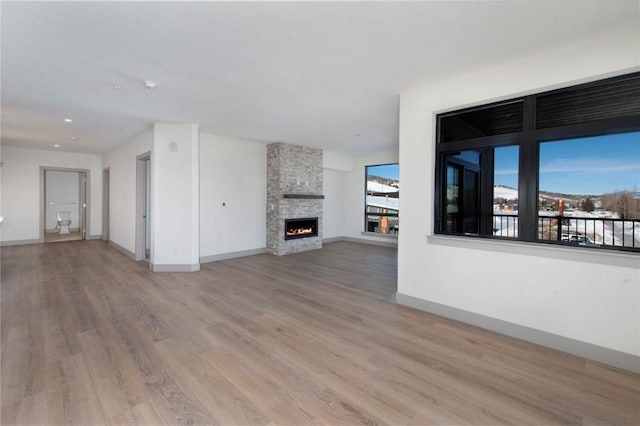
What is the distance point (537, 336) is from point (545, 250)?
0.84m

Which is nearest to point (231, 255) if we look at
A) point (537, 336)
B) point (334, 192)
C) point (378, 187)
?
point (334, 192)

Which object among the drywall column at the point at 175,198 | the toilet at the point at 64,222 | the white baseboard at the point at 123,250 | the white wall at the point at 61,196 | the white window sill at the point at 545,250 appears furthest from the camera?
the white wall at the point at 61,196

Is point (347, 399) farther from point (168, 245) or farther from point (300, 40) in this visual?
point (168, 245)

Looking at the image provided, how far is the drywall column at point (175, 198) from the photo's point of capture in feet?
17.1

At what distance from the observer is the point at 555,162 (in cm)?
284

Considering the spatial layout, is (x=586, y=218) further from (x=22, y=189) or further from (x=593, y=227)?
(x=22, y=189)

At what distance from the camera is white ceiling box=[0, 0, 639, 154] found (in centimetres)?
211

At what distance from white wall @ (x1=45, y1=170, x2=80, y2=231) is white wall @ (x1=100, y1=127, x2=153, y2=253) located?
3.92 m

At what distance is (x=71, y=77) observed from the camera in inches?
128

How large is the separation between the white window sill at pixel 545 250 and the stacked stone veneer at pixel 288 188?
4235 mm

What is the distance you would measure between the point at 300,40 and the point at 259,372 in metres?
2.82

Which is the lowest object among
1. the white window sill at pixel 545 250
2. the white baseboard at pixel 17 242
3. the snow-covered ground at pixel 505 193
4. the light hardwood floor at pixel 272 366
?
the light hardwood floor at pixel 272 366

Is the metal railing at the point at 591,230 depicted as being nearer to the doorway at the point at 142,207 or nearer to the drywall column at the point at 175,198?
the drywall column at the point at 175,198

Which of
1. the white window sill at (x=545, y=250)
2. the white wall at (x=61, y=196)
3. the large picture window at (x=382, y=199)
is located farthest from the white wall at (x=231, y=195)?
the white wall at (x=61, y=196)
